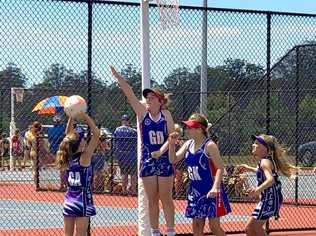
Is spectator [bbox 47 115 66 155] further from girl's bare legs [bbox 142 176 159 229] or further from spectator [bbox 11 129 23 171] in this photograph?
girl's bare legs [bbox 142 176 159 229]

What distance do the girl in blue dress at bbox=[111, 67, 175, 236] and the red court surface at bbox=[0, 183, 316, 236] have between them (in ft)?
7.46

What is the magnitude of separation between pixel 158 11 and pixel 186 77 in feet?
16.5

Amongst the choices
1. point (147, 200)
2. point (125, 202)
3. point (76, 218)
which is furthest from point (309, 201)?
point (76, 218)

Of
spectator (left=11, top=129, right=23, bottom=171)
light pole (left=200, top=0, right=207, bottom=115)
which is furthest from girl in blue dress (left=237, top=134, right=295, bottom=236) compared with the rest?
spectator (left=11, top=129, right=23, bottom=171)

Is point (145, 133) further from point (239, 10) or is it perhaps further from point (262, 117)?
point (262, 117)

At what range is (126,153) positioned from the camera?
667 inches

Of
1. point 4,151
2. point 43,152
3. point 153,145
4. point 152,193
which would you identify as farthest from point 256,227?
point 4,151

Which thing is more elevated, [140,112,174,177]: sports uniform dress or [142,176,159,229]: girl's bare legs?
[140,112,174,177]: sports uniform dress

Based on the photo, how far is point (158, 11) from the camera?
10766 mm

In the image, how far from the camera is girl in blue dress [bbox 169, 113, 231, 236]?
29.6ft

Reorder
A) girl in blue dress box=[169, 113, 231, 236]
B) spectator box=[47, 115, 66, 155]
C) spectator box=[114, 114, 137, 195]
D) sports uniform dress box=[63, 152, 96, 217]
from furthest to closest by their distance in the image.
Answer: spectator box=[47, 115, 66, 155]
spectator box=[114, 114, 137, 195]
girl in blue dress box=[169, 113, 231, 236]
sports uniform dress box=[63, 152, 96, 217]

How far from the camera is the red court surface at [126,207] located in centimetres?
1241

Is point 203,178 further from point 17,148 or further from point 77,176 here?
point 17,148

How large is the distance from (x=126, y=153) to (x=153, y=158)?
724cm
